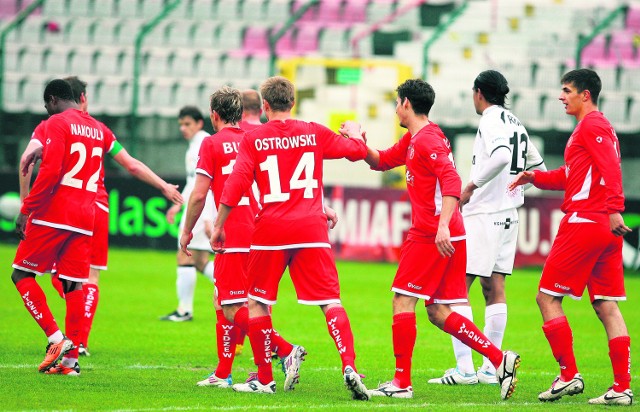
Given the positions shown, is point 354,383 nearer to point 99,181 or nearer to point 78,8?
point 99,181

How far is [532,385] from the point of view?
26.7ft

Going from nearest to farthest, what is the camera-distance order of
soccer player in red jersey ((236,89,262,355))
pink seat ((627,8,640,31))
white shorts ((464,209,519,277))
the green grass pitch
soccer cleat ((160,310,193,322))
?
the green grass pitch, white shorts ((464,209,519,277)), soccer player in red jersey ((236,89,262,355)), soccer cleat ((160,310,193,322)), pink seat ((627,8,640,31))

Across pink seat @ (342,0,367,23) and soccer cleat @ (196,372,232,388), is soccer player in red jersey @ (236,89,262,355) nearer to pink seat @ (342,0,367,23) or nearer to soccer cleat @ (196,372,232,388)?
soccer cleat @ (196,372,232,388)

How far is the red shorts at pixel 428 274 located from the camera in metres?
7.29

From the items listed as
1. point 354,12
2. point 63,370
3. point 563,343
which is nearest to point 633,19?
point 354,12

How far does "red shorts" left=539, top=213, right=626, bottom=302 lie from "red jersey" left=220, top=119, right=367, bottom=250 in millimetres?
1650

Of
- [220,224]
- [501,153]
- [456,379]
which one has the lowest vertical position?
[456,379]

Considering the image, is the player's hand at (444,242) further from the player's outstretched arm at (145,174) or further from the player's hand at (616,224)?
the player's outstretched arm at (145,174)

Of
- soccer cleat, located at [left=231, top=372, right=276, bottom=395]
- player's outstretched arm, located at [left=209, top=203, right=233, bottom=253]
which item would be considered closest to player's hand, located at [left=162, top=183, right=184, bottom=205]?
player's outstretched arm, located at [left=209, top=203, right=233, bottom=253]

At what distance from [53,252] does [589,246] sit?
4.09 metres

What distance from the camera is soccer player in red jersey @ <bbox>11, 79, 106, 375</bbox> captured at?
7.93 metres

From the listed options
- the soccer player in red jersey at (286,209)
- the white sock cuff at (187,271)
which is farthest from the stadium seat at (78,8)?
the soccer player in red jersey at (286,209)

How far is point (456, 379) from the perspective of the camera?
8109 mm

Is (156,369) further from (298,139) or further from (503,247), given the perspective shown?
(503,247)
